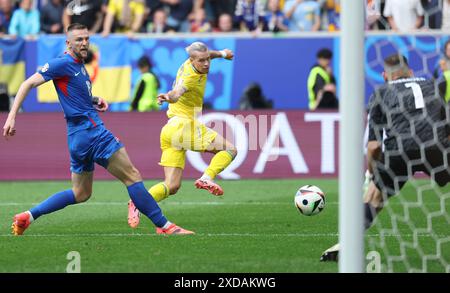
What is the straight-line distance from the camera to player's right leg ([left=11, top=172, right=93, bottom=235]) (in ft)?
33.9

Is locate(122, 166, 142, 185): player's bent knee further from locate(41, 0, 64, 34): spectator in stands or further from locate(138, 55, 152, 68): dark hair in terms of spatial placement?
locate(41, 0, 64, 34): spectator in stands

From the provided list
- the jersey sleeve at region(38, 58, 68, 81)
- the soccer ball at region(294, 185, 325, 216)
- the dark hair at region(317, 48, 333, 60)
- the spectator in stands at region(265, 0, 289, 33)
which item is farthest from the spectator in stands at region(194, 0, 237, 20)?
the jersey sleeve at region(38, 58, 68, 81)

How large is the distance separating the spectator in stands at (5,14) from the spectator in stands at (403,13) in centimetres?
847

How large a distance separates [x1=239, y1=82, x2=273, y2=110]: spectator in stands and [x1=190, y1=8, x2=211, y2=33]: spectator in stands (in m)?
1.63

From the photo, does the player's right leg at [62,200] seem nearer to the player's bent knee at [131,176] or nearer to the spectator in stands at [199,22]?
the player's bent knee at [131,176]

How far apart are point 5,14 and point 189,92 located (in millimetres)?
9670

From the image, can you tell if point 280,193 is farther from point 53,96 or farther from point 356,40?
point 356,40

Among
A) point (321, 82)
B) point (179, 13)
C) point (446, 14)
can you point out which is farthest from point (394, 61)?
point (179, 13)

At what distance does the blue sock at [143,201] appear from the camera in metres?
10.1

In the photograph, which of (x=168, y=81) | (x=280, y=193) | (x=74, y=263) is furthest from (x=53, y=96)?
(x=74, y=263)

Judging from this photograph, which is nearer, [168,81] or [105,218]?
[105,218]

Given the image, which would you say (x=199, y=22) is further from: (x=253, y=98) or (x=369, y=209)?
(x=369, y=209)

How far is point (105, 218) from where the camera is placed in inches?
473
